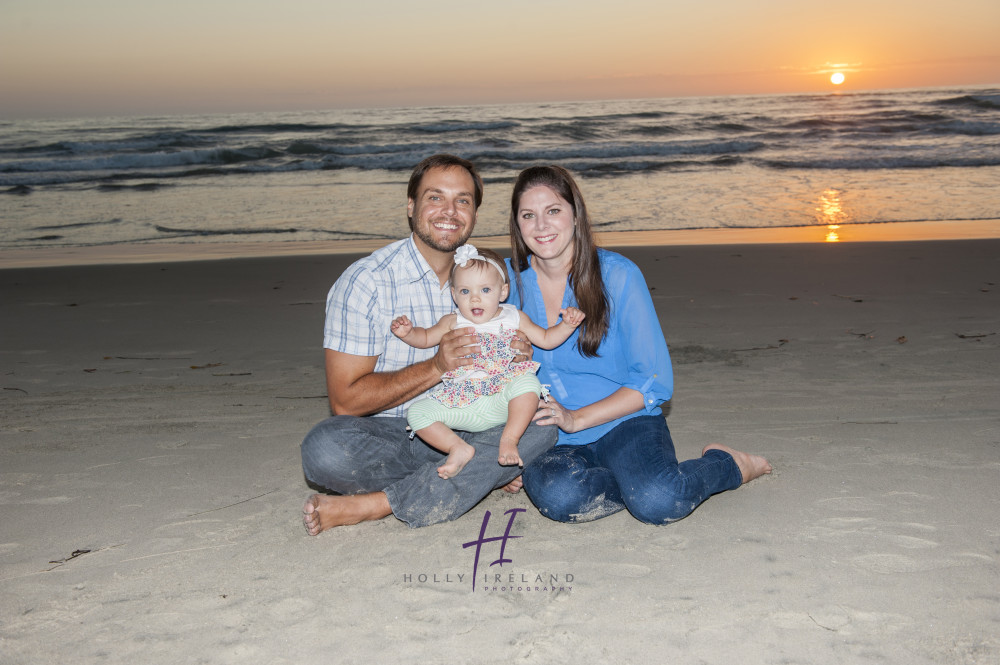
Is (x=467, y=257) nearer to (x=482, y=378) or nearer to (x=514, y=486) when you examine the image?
(x=482, y=378)

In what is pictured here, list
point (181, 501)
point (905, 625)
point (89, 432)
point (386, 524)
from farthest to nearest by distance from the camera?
point (89, 432) → point (181, 501) → point (386, 524) → point (905, 625)

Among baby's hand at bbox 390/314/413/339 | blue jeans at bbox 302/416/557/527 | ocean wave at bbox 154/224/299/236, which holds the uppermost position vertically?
baby's hand at bbox 390/314/413/339

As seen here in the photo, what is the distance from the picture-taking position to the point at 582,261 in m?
3.12

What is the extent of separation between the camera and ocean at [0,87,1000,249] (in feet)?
38.6

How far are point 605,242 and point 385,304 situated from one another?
7043 millimetres

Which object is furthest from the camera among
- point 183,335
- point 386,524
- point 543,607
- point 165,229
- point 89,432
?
point 165,229

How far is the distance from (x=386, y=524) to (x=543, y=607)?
84 centimetres

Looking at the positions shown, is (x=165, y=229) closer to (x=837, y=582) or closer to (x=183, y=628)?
(x=183, y=628)

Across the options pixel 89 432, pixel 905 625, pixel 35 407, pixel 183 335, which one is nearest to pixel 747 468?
pixel 905 625

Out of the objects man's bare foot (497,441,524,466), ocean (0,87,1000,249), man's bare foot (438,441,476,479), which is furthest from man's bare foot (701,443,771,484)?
ocean (0,87,1000,249)

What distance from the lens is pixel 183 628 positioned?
2365 millimetres

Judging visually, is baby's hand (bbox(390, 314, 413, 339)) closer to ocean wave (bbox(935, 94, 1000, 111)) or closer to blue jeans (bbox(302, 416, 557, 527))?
blue jeans (bbox(302, 416, 557, 527))

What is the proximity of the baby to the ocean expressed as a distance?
7449mm

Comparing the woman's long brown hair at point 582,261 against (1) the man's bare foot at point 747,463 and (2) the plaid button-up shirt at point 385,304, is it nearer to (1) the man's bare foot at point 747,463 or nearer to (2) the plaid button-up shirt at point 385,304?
(2) the plaid button-up shirt at point 385,304
